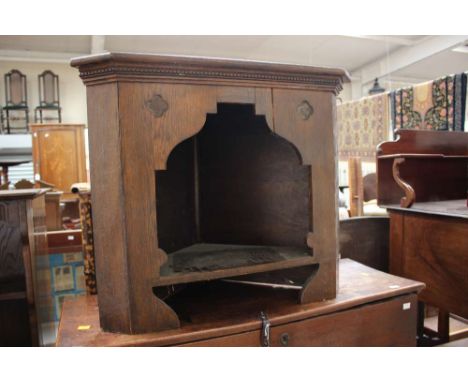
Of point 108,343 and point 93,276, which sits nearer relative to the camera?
point 108,343

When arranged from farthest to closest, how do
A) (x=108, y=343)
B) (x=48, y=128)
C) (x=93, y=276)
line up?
(x=48, y=128)
(x=93, y=276)
(x=108, y=343)

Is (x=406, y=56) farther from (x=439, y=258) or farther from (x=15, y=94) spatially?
(x=15, y=94)

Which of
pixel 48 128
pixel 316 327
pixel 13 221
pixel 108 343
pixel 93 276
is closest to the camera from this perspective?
pixel 108 343

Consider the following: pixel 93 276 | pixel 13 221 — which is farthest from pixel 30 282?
pixel 93 276

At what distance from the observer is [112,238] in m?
0.83

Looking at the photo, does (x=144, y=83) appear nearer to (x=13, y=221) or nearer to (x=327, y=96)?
(x=327, y=96)

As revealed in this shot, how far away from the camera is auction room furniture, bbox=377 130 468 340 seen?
4.66 ft

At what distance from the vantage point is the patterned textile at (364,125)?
3.66 metres

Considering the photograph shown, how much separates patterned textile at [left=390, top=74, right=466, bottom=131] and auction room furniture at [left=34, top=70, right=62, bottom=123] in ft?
18.2

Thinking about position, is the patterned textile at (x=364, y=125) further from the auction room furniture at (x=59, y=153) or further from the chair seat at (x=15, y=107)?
the chair seat at (x=15, y=107)

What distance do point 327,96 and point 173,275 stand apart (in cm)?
61

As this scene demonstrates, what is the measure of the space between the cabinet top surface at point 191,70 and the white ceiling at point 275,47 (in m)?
4.69

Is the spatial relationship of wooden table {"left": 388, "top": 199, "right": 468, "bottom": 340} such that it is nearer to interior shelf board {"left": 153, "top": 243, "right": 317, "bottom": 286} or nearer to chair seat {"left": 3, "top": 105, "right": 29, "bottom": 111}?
interior shelf board {"left": 153, "top": 243, "right": 317, "bottom": 286}

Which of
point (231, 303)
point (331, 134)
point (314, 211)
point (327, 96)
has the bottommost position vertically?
point (231, 303)
